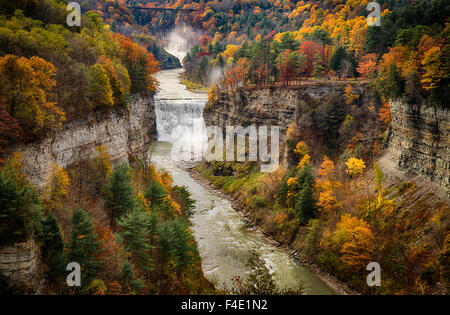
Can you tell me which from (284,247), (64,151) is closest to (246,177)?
(284,247)

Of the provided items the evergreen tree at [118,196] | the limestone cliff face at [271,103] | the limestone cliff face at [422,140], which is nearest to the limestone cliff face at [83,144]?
the evergreen tree at [118,196]

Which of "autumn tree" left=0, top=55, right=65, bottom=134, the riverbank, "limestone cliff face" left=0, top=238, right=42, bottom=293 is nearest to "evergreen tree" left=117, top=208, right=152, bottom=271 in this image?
"limestone cliff face" left=0, top=238, right=42, bottom=293

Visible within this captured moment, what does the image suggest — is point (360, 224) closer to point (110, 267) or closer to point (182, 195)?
point (182, 195)

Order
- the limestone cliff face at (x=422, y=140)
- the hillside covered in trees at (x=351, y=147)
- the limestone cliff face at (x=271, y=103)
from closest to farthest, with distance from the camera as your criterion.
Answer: the hillside covered in trees at (x=351, y=147) → the limestone cliff face at (x=422, y=140) → the limestone cliff face at (x=271, y=103)

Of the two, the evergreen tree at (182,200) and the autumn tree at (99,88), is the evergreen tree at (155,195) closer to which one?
the evergreen tree at (182,200)

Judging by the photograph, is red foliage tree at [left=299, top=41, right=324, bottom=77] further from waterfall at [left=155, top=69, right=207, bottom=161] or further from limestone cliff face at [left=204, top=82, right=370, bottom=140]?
waterfall at [left=155, top=69, right=207, bottom=161]

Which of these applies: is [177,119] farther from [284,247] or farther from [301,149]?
[284,247]

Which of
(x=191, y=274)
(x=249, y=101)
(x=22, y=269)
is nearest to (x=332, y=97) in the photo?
(x=249, y=101)
